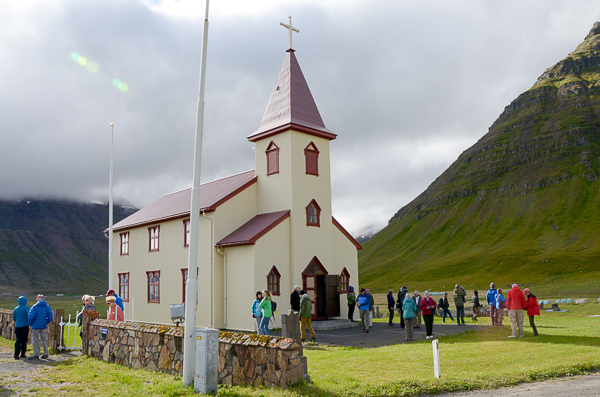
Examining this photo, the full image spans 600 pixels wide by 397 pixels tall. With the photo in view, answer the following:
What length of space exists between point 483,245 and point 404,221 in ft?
135

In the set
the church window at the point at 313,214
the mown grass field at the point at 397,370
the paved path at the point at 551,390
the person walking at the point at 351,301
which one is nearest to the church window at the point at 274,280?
the church window at the point at 313,214

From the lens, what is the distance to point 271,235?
24.7 meters

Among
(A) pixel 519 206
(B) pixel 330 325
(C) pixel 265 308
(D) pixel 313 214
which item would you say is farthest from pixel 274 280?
(A) pixel 519 206

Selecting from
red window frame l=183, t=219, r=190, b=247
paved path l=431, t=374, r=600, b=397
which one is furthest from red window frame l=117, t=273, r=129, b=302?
paved path l=431, t=374, r=600, b=397

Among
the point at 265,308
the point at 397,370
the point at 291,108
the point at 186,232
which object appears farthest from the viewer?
the point at 186,232

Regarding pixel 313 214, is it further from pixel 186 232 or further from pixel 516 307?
pixel 516 307

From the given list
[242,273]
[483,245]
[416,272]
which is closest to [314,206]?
[242,273]

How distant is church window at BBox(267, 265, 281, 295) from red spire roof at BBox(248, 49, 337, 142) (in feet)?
24.4

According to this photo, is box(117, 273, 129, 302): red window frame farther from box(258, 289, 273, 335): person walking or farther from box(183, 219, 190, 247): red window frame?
box(258, 289, 273, 335): person walking

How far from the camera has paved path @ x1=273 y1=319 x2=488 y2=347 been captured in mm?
18188

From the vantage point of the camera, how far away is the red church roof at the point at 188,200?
1054 inches

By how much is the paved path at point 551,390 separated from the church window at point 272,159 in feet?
60.1

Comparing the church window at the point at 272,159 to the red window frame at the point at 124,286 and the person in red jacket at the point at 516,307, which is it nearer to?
the person in red jacket at the point at 516,307

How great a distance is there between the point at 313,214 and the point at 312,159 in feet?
9.83
